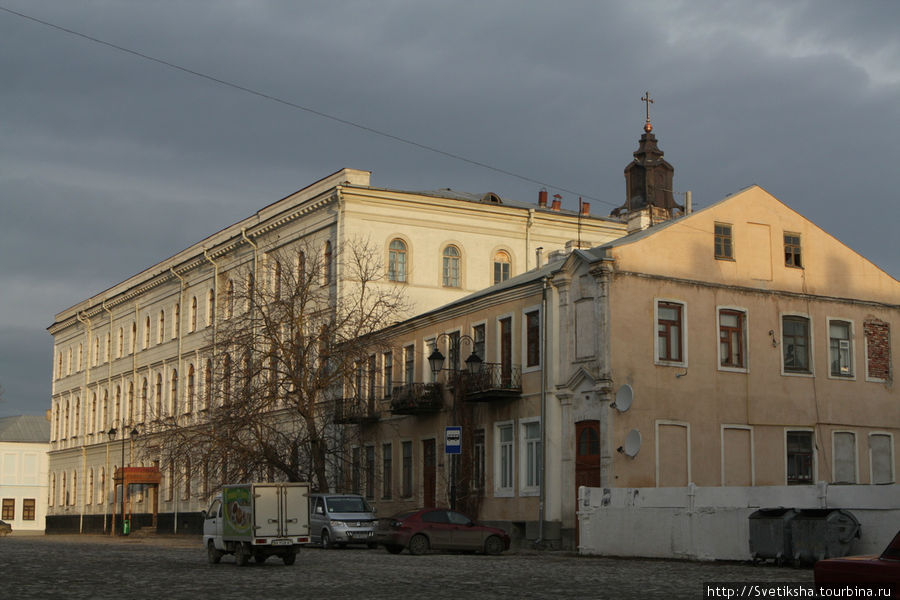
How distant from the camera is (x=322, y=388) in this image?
41.8m

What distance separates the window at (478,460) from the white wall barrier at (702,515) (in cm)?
836

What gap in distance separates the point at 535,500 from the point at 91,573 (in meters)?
16.5

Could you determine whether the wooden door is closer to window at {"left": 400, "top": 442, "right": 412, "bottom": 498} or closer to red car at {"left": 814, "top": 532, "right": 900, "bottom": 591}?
window at {"left": 400, "top": 442, "right": 412, "bottom": 498}

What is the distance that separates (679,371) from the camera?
35.2m

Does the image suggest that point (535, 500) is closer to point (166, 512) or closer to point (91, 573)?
point (91, 573)

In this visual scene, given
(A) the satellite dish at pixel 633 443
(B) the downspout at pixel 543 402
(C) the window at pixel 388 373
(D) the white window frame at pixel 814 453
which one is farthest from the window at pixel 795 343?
(C) the window at pixel 388 373

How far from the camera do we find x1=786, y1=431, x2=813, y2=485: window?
3688 cm

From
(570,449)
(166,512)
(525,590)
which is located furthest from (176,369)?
(525,590)

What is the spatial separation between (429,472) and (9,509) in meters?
75.1

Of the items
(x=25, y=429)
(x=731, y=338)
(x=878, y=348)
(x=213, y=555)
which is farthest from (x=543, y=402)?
(x=25, y=429)

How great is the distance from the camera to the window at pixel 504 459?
124 ft

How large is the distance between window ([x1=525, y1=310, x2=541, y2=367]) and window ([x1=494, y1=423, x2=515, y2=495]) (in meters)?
2.33

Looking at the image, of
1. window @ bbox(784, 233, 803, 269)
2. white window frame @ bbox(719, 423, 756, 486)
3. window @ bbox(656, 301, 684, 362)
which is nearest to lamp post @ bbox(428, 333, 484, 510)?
window @ bbox(656, 301, 684, 362)

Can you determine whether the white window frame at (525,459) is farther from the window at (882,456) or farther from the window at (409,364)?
the window at (882,456)
